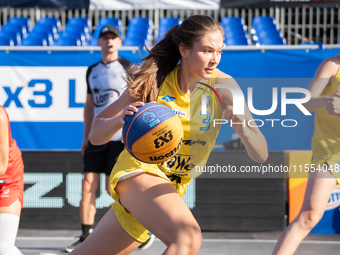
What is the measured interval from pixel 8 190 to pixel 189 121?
1485 millimetres

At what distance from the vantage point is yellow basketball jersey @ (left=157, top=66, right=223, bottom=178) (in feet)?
8.46

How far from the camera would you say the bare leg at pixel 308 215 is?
3012 millimetres

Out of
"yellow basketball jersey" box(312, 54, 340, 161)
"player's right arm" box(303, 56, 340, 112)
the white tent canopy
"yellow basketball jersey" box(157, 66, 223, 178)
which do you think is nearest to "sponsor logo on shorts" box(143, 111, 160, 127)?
"yellow basketball jersey" box(157, 66, 223, 178)

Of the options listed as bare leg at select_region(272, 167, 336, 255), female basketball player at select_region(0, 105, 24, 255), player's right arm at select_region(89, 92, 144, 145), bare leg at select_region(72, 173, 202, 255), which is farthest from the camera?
bare leg at select_region(272, 167, 336, 255)

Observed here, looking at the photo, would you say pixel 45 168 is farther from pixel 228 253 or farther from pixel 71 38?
pixel 71 38

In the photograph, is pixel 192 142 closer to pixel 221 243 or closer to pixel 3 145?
pixel 3 145

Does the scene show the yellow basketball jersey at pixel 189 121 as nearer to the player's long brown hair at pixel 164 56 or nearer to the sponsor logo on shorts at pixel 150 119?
the player's long brown hair at pixel 164 56

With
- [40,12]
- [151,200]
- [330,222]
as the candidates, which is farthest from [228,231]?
[40,12]

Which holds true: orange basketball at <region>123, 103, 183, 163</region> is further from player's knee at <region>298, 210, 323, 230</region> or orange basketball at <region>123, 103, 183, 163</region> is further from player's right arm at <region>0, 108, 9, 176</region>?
player's knee at <region>298, 210, 323, 230</region>

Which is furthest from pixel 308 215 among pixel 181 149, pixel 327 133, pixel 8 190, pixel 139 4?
pixel 139 4

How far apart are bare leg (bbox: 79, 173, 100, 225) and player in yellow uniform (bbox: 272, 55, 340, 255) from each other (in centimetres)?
243

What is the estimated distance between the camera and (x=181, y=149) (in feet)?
8.50

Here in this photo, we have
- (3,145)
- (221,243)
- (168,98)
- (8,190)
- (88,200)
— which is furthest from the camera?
(221,243)

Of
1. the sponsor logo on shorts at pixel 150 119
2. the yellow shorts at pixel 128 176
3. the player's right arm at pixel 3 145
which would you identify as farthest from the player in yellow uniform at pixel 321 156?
the player's right arm at pixel 3 145
